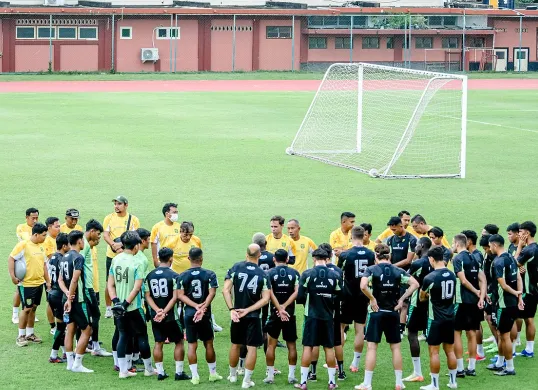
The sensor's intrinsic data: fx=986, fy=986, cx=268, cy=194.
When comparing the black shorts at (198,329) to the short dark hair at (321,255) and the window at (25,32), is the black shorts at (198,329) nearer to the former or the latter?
the short dark hair at (321,255)

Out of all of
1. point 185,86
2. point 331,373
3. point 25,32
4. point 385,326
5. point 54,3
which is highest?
point 54,3

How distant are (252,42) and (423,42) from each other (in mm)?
11962

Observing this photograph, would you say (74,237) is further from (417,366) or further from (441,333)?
(441,333)

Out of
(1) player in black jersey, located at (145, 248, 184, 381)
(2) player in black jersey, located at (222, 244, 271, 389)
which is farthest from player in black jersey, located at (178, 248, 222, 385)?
(2) player in black jersey, located at (222, 244, 271, 389)

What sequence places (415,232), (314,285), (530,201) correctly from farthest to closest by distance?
(530,201) < (415,232) < (314,285)

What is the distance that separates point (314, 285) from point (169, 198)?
1173 cm

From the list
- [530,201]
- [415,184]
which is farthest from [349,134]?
[530,201]

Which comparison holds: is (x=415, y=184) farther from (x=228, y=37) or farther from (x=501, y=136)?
(x=228, y=37)

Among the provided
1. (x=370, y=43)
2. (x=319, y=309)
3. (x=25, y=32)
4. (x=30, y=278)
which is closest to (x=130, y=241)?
(x=30, y=278)

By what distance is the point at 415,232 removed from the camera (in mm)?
15000

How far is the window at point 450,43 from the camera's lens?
66375 mm

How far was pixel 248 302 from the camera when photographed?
475 inches

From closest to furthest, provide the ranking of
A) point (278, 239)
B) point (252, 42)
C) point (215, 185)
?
point (278, 239) < point (215, 185) < point (252, 42)

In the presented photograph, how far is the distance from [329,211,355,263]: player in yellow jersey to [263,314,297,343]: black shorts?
2.31 m
